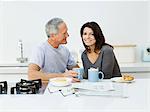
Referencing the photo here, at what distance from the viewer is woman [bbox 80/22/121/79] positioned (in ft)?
7.41

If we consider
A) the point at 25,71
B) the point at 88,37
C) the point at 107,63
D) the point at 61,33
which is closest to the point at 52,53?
the point at 61,33

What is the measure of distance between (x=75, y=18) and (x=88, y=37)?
97cm

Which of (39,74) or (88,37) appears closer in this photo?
(39,74)

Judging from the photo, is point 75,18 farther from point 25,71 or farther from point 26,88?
point 26,88

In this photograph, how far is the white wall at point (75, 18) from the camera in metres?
3.32

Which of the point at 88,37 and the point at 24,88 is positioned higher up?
the point at 88,37

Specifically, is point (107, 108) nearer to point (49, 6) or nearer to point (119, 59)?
point (119, 59)

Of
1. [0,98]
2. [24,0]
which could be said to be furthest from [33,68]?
[24,0]

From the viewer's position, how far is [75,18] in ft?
10.9

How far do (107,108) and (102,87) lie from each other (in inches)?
14.4

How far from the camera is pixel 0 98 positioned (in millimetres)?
1562

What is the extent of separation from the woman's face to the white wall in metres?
0.91

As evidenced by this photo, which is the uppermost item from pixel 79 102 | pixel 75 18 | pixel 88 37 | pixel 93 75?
pixel 75 18

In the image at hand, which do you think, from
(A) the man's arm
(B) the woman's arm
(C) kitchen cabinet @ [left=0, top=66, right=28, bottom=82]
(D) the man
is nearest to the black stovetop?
(A) the man's arm
